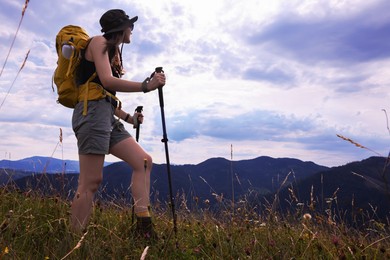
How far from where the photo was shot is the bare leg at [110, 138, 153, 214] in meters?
4.38

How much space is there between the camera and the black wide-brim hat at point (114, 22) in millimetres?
4238

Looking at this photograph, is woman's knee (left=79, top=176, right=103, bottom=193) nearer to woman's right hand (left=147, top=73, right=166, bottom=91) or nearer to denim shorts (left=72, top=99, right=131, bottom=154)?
denim shorts (left=72, top=99, right=131, bottom=154)

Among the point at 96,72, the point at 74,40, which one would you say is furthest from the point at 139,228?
the point at 74,40

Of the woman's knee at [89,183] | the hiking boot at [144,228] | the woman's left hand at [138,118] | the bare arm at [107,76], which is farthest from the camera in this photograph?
the woman's left hand at [138,118]

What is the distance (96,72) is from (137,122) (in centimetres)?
98

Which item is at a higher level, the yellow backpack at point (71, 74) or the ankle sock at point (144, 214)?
the yellow backpack at point (71, 74)

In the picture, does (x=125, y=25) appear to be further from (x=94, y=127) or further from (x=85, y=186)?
(x=85, y=186)

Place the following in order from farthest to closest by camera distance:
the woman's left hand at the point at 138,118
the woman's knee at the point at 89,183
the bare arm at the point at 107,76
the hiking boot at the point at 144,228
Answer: the woman's left hand at the point at 138,118, the hiking boot at the point at 144,228, the woman's knee at the point at 89,183, the bare arm at the point at 107,76

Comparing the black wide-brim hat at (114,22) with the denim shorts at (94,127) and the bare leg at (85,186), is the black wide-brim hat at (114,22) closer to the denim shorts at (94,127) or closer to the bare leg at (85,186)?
the denim shorts at (94,127)

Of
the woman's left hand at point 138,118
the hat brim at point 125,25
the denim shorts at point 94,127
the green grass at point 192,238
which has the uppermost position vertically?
the hat brim at point 125,25

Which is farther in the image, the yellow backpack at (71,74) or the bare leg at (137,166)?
the bare leg at (137,166)

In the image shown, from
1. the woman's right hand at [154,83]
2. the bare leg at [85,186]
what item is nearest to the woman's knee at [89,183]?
the bare leg at [85,186]

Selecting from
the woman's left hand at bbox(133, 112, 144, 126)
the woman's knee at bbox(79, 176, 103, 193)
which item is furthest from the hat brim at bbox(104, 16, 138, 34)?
the woman's knee at bbox(79, 176, 103, 193)

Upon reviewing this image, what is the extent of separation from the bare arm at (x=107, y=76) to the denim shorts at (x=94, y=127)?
28cm
